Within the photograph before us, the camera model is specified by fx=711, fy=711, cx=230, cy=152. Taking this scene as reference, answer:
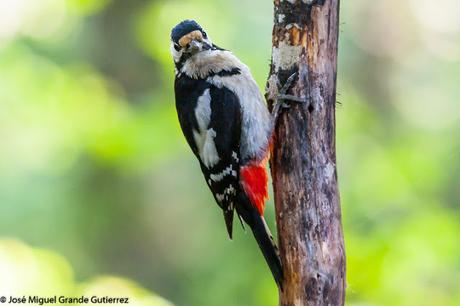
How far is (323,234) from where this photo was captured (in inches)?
124

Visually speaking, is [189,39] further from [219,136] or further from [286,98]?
[286,98]

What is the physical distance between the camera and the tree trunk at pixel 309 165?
3.14 meters

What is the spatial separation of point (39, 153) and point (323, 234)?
3748mm

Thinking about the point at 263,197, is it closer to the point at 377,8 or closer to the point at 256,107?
the point at 256,107

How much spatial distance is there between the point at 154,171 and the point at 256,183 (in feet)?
10.8

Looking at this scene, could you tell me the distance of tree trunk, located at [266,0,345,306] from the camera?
3141 mm

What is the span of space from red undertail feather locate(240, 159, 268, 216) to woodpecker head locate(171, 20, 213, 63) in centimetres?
72

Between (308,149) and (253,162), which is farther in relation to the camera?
(253,162)

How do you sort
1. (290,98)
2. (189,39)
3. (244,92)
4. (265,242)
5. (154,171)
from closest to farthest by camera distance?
(290,98) → (265,242) → (244,92) → (189,39) → (154,171)

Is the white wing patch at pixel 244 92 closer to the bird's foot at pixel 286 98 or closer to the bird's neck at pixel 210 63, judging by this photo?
the bird's neck at pixel 210 63

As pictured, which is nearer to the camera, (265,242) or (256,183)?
(265,242)

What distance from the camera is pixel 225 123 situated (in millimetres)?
3879

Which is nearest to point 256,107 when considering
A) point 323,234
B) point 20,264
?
point 323,234

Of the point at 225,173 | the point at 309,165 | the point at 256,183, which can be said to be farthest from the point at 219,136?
the point at 309,165
